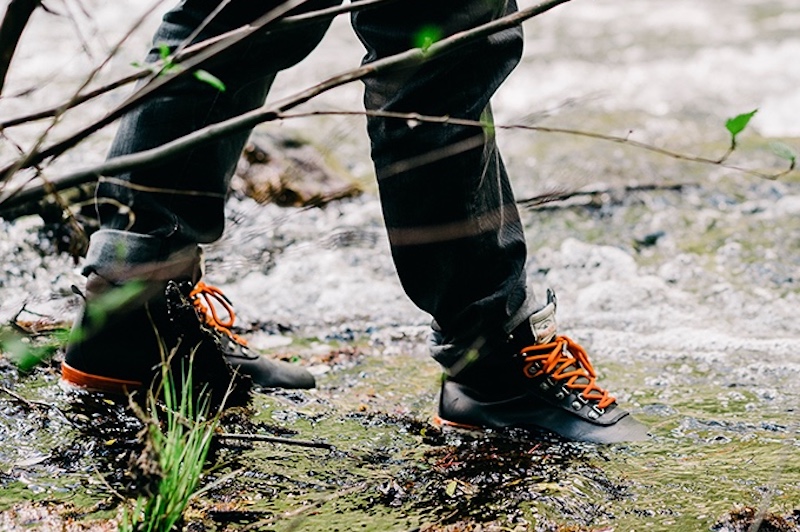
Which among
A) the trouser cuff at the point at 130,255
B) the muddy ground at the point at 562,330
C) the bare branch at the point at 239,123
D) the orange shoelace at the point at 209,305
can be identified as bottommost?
the muddy ground at the point at 562,330

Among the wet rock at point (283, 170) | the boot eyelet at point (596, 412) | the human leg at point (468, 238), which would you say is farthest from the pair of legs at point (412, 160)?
the wet rock at point (283, 170)

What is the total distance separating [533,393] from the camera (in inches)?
69.4

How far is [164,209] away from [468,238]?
566 millimetres

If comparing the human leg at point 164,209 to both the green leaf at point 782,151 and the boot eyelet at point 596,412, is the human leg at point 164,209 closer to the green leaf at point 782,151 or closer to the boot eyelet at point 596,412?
the boot eyelet at point 596,412

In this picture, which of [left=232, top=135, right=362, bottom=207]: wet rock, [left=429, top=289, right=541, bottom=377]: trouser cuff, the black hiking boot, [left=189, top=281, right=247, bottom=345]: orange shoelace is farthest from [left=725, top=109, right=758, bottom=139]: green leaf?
[left=232, top=135, right=362, bottom=207]: wet rock

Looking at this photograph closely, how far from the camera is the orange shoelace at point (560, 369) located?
176 centimetres

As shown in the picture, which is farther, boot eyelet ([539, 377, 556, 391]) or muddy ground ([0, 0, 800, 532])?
boot eyelet ([539, 377, 556, 391])

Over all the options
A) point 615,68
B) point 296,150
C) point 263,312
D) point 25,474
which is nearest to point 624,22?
point 615,68

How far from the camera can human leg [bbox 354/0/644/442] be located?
1.52 metres

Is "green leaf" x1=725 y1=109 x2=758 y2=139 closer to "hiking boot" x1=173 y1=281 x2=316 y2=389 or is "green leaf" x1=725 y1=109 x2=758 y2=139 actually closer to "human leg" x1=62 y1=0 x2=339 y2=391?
"human leg" x1=62 y1=0 x2=339 y2=391

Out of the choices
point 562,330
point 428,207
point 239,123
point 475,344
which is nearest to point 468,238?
point 428,207

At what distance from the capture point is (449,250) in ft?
5.43

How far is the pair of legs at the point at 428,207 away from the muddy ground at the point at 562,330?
0.09 metres

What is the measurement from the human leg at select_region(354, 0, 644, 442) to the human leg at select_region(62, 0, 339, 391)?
0.24m
